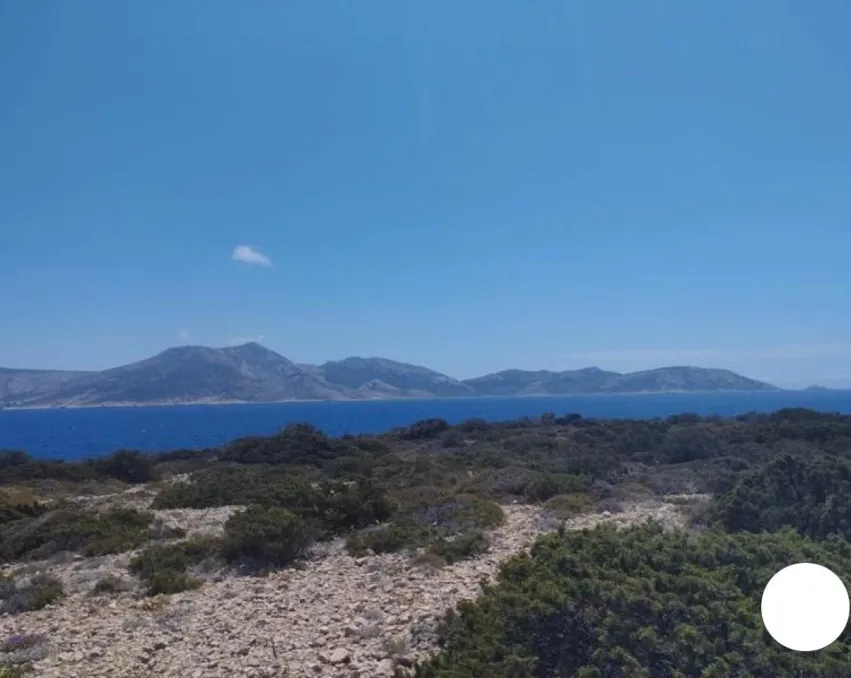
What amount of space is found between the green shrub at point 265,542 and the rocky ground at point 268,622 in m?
0.44

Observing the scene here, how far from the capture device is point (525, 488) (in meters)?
17.5

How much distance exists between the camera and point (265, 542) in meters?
11.0

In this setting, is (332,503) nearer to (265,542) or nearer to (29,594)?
(265,542)

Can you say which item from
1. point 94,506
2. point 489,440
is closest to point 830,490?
point 94,506

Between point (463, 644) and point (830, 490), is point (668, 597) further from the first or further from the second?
point (830, 490)

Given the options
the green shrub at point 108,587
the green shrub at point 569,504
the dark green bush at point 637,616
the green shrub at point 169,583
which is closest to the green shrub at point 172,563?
the green shrub at point 169,583

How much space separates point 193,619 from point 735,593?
6.43 m

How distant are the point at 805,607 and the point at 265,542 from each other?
8.23 m

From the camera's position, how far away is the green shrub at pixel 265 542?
435 inches

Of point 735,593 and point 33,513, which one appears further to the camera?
point 33,513

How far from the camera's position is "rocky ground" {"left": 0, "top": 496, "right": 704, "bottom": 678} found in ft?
22.7

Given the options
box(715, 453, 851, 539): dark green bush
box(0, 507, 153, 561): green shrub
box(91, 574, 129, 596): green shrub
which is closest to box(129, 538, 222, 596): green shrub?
box(91, 574, 129, 596): green shrub

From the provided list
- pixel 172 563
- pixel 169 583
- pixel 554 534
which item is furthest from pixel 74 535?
pixel 554 534

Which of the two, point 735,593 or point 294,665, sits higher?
point 735,593
